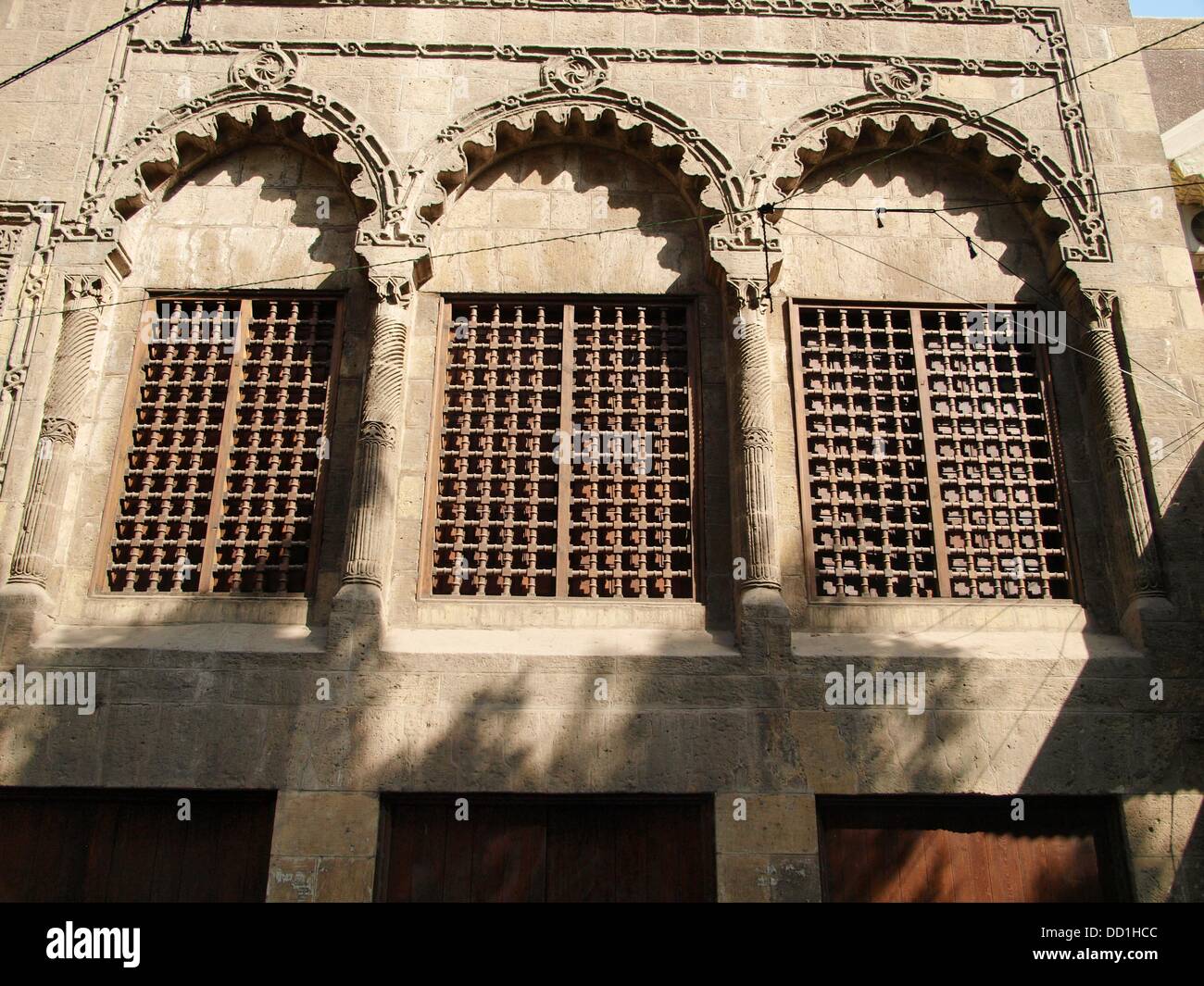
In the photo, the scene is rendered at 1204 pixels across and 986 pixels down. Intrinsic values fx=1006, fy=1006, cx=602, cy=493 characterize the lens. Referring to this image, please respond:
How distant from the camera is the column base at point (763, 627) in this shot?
7.06 meters

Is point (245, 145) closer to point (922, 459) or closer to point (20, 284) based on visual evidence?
point (20, 284)

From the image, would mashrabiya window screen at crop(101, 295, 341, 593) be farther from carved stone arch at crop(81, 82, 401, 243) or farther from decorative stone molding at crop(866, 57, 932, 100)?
decorative stone molding at crop(866, 57, 932, 100)

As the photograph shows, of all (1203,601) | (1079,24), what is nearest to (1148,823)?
(1203,601)

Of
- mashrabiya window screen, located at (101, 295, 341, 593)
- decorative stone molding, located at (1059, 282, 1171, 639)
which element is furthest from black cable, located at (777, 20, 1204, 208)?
mashrabiya window screen, located at (101, 295, 341, 593)

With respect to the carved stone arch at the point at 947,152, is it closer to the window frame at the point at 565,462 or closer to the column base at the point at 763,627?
the window frame at the point at 565,462

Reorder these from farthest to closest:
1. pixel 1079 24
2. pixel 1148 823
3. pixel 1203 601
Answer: pixel 1079 24, pixel 1203 601, pixel 1148 823

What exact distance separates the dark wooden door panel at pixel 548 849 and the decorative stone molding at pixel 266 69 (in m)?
6.16

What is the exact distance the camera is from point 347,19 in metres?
9.09

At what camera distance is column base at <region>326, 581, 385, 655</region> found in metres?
7.04

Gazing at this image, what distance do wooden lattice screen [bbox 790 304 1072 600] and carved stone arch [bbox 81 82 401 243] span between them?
3.66 metres

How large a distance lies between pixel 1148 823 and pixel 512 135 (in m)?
7.23

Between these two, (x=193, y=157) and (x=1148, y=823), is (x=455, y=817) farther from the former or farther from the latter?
(x=193, y=157)

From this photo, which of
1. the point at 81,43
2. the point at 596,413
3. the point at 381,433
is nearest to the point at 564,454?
the point at 596,413

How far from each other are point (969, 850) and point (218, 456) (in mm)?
6240
